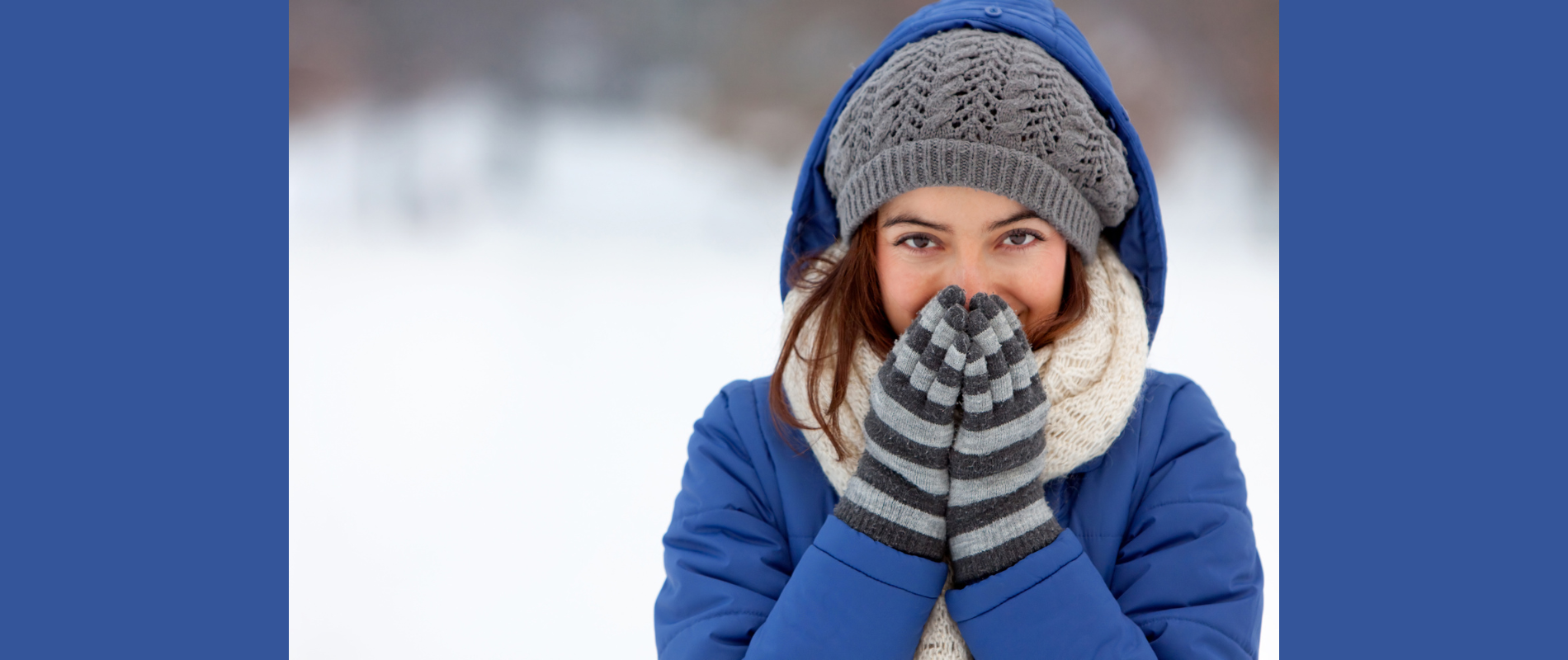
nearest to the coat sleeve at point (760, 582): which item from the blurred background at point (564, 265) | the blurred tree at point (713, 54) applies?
the blurred background at point (564, 265)

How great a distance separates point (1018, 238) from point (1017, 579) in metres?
0.42

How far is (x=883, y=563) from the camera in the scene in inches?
42.3

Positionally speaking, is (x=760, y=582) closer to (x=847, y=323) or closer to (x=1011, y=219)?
(x=847, y=323)

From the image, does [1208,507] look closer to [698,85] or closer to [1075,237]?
[1075,237]

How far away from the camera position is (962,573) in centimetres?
110

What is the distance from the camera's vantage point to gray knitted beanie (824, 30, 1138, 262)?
1168 millimetres

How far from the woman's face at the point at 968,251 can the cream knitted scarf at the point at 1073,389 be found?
7 centimetres

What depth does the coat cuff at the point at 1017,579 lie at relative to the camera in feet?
3.50

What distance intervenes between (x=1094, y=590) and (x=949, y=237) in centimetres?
45

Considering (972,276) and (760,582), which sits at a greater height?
(972,276)

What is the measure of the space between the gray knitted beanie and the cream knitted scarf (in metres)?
0.10

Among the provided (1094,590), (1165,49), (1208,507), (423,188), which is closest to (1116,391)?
(1208,507)

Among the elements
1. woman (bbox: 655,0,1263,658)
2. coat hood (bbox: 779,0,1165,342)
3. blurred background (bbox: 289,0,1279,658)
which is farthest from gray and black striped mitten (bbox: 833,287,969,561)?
blurred background (bbox: 289,0,1279,658)

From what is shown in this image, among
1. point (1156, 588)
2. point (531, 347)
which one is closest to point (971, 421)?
point (1156, 588)
